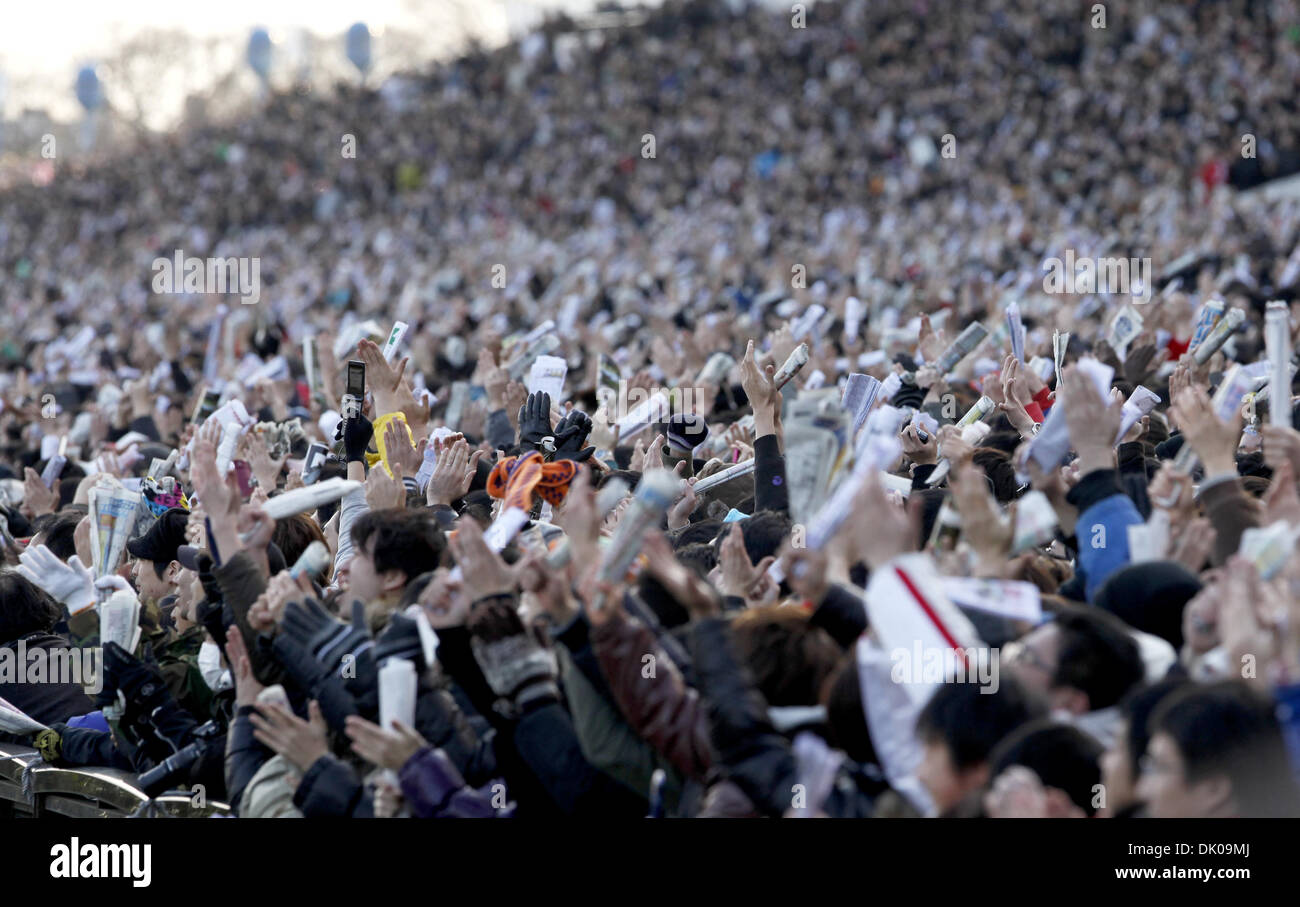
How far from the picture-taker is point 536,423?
6.48 metres

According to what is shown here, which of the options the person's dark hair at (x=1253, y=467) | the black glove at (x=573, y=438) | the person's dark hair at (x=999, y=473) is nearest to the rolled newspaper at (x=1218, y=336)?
the person's dark hair at (x=1253, y=467)

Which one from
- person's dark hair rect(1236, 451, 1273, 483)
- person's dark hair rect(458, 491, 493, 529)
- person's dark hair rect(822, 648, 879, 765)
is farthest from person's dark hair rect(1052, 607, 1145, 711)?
person's dark hair rect(458, 491, 493, 529)

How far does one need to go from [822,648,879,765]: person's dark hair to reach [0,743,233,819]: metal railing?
6.19 feet

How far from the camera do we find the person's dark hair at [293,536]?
538cm

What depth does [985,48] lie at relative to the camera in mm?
26344

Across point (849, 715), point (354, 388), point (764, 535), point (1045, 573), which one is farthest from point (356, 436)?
point (849, 715)

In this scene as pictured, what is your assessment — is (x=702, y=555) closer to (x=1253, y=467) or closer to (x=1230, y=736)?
(x=1253, y=467)

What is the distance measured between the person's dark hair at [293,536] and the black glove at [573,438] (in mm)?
1181

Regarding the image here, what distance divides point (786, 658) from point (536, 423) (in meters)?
3.14

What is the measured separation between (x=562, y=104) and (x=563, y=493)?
26656mm

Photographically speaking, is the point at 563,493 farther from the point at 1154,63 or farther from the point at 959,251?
the point at 1154,63

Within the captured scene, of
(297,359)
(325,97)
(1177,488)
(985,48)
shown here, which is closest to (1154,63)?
(985,48)

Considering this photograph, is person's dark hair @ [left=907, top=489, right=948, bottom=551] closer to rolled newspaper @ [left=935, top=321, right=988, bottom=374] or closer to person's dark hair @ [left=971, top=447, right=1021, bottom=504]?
person's dark hair @ [left=971, top=447, right=1021, bottom=504]

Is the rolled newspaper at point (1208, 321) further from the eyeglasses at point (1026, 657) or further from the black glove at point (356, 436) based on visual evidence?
the eyeglasses at point (1026, 657)
